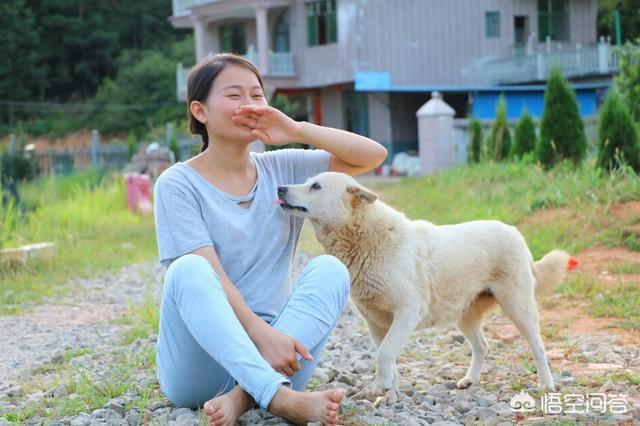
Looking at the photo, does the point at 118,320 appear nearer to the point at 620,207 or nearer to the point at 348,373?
the point at 348,373

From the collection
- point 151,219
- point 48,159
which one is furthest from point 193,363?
point 48,159

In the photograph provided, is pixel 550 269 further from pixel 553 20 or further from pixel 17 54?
pixel 17 54

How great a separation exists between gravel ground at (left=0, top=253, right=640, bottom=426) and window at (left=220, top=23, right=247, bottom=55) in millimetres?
25316

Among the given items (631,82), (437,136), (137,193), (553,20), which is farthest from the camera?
(553,20)

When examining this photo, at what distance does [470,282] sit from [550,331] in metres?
1.57

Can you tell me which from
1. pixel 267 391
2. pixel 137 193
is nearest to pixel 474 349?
pixel 267 391

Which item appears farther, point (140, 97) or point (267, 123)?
point (140, 97)

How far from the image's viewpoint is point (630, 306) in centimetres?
612

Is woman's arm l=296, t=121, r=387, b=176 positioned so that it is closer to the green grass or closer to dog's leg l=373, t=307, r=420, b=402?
dog's leg l=373, t=307, r=420, b=402

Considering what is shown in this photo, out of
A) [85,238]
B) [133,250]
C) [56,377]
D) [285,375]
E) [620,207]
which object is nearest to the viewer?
[285,375]

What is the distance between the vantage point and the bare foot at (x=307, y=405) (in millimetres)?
3113

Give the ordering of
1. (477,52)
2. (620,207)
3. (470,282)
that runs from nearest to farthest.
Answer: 1. (470,282)
2. (620,207)
3. (477,52)

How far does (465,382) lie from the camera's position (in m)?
4.45

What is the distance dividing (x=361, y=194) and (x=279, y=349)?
1.18m
